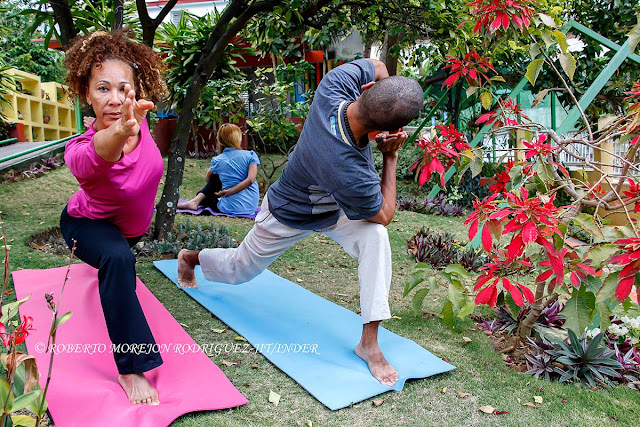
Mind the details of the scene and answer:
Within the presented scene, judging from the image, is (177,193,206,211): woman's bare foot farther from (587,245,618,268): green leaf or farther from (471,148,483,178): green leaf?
(587,245,618,268): green leaf

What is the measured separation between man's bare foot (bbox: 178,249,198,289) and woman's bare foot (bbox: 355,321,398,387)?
1492 millimetres

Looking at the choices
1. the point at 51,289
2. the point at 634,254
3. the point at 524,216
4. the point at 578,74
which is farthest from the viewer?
the point at 578,74

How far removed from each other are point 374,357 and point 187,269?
168 cm

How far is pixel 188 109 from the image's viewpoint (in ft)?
16.5

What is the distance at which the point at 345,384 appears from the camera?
2.68 m

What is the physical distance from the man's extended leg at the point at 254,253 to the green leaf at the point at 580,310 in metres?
1.50

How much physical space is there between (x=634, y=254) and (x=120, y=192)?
2.27m

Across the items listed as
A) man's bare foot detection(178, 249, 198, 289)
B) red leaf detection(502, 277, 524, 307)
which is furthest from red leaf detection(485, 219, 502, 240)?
man's bare foot detection(178, 249, 198, 289)

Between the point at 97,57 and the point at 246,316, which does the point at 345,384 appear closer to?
the point at 246,316

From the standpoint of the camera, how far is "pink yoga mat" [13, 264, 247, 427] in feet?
7.44

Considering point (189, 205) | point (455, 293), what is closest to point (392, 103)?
point (455, 293)

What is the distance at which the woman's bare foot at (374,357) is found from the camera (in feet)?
8.93

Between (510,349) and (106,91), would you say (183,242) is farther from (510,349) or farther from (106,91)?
(510,349)

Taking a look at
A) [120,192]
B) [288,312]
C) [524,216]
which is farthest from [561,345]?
[120,192]
